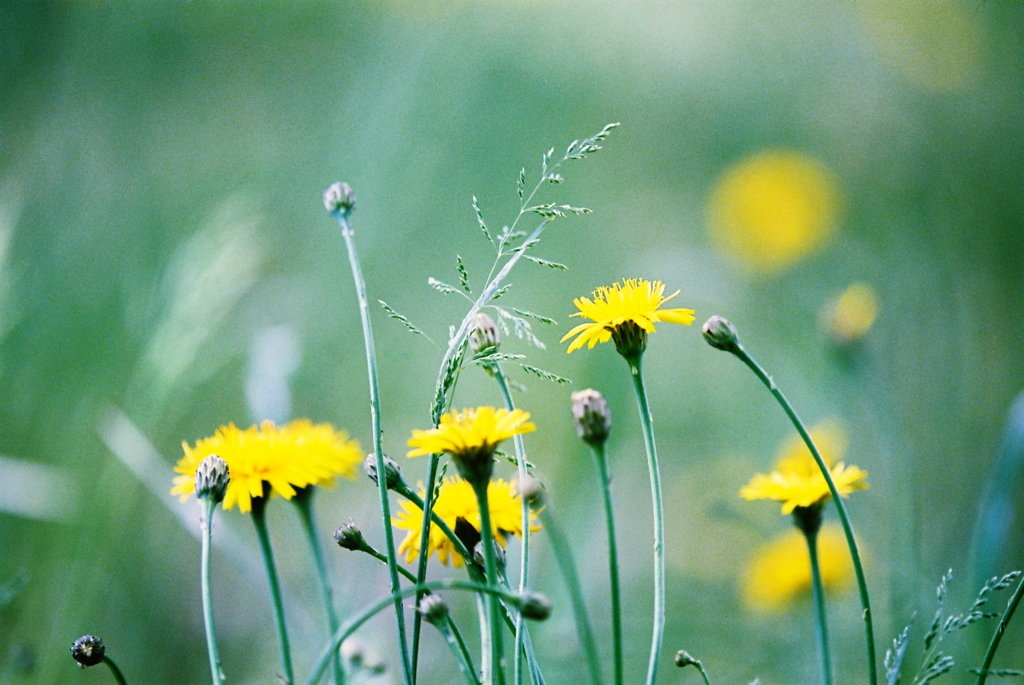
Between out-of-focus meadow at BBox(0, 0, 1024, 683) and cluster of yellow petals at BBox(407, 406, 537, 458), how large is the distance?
0.98 feet

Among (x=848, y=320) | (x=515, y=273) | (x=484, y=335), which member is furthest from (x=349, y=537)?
(x=515, y=273)

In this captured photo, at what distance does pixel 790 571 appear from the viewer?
3.30 ft

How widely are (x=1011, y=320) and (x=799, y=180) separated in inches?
25.9

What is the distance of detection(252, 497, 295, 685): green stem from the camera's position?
0.43m

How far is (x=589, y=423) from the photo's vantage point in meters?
0.41

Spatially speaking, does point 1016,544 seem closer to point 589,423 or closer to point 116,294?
point 589,423

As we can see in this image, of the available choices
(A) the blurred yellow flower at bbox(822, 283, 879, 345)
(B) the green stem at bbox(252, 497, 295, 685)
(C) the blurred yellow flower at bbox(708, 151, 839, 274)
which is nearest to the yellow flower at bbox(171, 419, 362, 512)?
(B) the green stem at bbox(252, 497, 295, 685)

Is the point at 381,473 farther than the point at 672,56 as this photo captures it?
No

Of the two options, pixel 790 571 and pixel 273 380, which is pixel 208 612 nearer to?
pixel 273 380

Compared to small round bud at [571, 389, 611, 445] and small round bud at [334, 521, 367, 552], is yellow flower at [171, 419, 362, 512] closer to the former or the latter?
small round bud at [334, 521, 367, 552]

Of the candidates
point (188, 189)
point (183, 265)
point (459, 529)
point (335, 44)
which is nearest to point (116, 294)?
point (188, 189)

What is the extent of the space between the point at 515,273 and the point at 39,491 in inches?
46.2

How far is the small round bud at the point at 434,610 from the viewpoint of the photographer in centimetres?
39

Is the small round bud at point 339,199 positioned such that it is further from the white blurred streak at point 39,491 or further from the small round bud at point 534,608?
the white blurred streak at point 39,491
